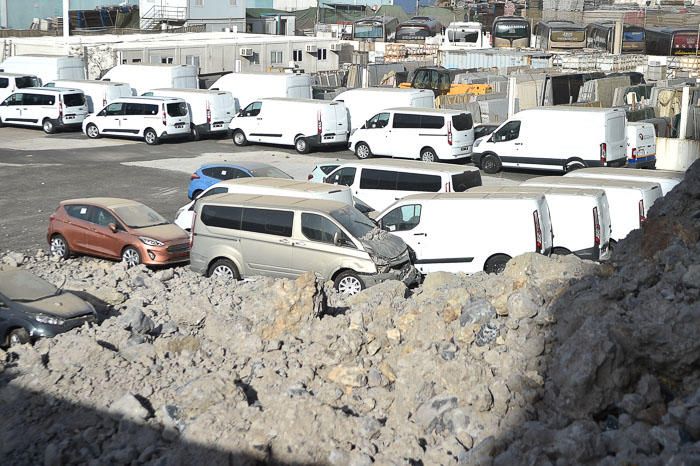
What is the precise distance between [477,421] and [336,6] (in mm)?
78150

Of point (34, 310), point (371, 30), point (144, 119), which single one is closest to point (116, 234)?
point (34, 310)

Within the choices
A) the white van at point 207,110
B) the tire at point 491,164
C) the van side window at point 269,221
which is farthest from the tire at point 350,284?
the white van at point 207,110

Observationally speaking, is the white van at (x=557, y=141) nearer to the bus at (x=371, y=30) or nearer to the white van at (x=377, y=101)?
the white van at (x=377, y=101)

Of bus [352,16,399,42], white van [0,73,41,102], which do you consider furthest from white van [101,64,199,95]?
bus [352,16,399,42]

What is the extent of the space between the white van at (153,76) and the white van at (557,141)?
15.1 metres

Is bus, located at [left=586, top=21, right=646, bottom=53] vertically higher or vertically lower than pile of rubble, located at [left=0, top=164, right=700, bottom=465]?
higher

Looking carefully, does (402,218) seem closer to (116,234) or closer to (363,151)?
(116,234)

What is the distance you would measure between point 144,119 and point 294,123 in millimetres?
5278

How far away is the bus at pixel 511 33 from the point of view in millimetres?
61094

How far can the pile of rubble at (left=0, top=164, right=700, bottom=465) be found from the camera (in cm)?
823

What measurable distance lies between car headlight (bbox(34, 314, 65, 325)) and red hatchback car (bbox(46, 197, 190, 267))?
420 centimetres

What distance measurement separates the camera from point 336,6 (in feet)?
276

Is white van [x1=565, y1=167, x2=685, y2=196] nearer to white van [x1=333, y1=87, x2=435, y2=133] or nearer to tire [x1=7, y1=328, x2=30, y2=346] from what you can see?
tire [x1=7, y1=328, x2=30, y2=346]

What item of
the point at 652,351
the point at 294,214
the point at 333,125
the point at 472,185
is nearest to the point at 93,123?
the point at 333,125
